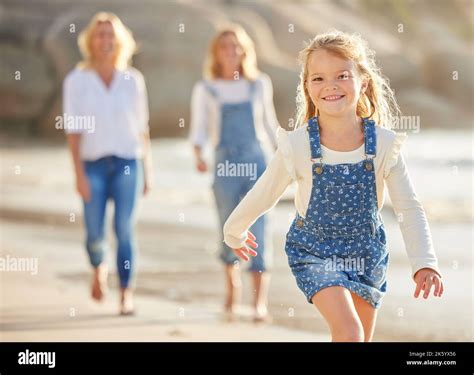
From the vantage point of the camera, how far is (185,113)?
27.7 meters

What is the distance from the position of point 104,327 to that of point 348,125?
2.86m

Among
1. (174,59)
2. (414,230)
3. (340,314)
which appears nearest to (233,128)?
(414,230)

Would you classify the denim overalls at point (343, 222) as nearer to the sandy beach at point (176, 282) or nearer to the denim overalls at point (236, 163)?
the sandy beach at point (176, 282)

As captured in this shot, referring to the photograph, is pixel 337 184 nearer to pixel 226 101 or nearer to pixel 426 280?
pixel 426 280

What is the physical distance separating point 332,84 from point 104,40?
129 inches

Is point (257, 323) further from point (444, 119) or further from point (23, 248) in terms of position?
point (444, 119)

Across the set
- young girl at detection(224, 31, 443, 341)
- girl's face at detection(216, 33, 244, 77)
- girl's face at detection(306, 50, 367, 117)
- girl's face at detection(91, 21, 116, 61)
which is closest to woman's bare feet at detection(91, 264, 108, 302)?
girl's face at detection(91, 21, 116, 61)

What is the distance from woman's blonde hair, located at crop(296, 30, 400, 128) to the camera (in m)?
4.76

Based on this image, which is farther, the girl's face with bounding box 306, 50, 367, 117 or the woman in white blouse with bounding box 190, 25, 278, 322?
the woman in white blouse with bounding box 190, 25, 278, 322

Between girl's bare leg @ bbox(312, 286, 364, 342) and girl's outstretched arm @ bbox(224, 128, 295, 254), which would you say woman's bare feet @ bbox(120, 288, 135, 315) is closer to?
girl's outstretched arm @ bbox(224, 128, 295, 254)

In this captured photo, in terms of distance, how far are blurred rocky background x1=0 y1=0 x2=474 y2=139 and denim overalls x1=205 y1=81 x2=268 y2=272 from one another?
19.3 metres

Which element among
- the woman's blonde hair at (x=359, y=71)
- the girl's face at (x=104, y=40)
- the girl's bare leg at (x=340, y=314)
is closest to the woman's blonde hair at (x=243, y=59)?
the girl's face at (x=104, y=40)

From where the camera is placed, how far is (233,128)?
777cm

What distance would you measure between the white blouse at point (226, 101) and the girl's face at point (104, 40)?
0.61 m
